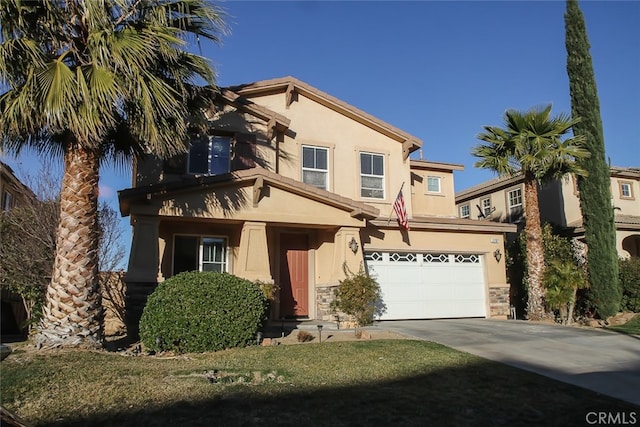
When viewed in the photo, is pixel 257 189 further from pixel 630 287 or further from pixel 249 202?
pixel 630 287

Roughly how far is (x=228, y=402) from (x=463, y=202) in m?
24.1

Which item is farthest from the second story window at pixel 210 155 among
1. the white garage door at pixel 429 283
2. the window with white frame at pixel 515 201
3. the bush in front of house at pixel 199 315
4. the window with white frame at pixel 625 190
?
the window with white frame at pixel 625 190

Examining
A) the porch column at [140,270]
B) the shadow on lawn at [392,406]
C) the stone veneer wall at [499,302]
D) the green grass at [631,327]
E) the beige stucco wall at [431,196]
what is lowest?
the shadow on lawn at [392,406]

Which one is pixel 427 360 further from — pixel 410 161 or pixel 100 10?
pixel 410 161

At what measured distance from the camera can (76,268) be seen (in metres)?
9.43

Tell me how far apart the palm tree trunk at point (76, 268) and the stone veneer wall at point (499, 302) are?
41.5 ft

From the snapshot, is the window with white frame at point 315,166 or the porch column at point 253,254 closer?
the porch column at point 253,254

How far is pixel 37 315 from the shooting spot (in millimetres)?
13039

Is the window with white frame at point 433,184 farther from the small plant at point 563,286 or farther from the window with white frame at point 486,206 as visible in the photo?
the window with white frame at point 486,206

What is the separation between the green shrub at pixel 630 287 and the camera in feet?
56.0

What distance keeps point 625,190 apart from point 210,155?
19.9 metres

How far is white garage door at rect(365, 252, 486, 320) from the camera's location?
1614cm

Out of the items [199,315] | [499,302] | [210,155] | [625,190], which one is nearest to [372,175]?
[210,155]

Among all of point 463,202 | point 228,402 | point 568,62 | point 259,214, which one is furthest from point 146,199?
point 463,202
